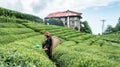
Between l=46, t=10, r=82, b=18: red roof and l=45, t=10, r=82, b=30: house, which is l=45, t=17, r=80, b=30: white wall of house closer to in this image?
l=45, t=10, r=82, b=30: house

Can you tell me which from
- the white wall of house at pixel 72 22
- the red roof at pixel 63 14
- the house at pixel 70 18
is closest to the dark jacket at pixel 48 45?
the house at pixel 70 18

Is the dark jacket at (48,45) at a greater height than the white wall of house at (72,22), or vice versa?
the dark jacket at (48,45)

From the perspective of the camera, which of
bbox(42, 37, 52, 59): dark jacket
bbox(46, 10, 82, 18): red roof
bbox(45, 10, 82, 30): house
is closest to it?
bbox(42, 37, 52, 59): dark jacket

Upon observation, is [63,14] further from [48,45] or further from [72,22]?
[48,45]

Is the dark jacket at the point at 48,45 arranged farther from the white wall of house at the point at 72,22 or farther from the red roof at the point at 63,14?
the red roof at the point at 63,14

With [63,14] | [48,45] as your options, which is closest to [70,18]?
[63,14]

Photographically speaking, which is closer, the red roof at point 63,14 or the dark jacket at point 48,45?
the dark jacket at point 48,45

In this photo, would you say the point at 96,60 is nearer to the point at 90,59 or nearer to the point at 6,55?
the point at 90,59

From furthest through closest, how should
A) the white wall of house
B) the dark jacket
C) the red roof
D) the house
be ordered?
the red roof → the house → the white wall of house → the dark jacket

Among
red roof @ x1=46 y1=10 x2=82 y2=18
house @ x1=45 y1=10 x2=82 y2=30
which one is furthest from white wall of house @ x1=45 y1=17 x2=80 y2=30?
red roof @ x1=46 y1=10 x2=82 y2=18

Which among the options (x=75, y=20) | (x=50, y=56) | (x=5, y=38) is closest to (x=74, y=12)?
(x=75, y=20)

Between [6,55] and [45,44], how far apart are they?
9.23 meters

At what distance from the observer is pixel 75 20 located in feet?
352

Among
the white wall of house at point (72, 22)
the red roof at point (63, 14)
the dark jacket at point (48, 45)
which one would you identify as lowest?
the white wall of house at point (72, 22)
